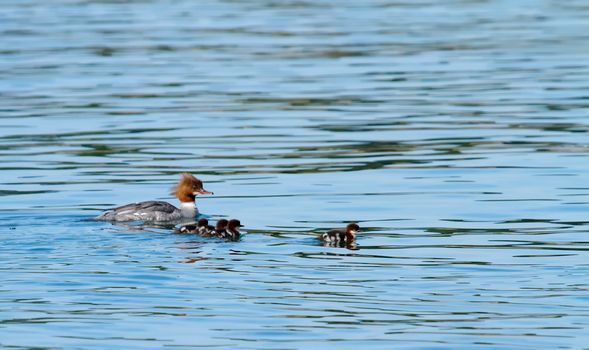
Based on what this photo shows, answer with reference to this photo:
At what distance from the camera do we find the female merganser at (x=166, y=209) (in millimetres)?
16812

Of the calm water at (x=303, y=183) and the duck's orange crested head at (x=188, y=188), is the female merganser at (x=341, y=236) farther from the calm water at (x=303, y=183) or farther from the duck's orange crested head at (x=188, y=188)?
the duck's orange crested head at (x=188, y=188)

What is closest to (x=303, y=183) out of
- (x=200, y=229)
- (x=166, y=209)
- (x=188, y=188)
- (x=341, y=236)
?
(x=188, y=188)

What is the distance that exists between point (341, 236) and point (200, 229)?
1.61m

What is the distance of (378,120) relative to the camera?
25484 mm

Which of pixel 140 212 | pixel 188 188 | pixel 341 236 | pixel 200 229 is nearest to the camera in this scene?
pixel 341 236

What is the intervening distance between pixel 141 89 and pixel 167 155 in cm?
832

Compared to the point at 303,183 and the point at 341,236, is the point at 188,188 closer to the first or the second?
the point at 303,183

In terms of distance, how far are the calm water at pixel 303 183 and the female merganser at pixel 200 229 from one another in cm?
22

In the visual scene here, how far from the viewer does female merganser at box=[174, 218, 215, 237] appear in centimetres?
1582

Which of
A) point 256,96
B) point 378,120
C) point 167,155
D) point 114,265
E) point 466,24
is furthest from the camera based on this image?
point 466,24

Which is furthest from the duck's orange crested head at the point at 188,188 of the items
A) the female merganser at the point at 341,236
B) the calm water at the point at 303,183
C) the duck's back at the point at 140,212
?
the female merganser at the point at 341,236

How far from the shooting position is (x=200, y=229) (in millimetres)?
15875

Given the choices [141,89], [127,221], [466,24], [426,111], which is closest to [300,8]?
[466,24]

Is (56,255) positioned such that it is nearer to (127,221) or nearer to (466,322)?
(127,221)
